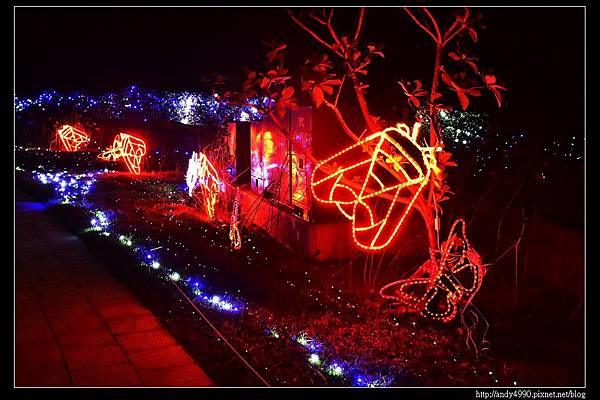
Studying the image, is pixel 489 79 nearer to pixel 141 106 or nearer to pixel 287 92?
pixel 287 92

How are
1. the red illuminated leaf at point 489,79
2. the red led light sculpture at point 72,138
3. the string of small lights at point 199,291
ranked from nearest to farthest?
the string of small lights at point 199,291 → the red illuminated leaf at point 489,79 → the red led light sculpture at point 72,138

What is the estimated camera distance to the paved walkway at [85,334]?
494cm

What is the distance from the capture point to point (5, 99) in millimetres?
9938

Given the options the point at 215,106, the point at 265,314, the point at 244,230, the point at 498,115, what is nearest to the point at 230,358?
the point at 265,314

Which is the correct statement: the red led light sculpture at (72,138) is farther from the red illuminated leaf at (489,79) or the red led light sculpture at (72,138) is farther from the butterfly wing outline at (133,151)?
the red illuminated leaf at (489,79)

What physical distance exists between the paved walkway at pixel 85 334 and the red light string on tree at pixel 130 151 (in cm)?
1071

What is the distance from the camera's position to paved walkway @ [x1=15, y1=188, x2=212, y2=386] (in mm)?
4938

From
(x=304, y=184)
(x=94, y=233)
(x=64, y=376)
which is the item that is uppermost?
(x=304, y=184)

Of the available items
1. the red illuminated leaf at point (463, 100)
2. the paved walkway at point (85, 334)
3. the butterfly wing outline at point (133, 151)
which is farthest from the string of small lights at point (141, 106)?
the red illuminated leaf at point (463, 100)

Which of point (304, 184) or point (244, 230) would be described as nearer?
point (304, 184)

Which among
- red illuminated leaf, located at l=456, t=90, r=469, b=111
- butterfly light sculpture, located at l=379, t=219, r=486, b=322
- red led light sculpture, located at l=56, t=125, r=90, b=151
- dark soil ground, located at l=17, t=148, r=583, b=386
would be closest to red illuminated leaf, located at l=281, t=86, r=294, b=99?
red illuminated leaf, located at l=456, t=90, r=469, b=111

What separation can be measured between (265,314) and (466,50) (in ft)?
11.3

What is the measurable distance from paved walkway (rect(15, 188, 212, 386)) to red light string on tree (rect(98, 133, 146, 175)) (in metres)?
10.7

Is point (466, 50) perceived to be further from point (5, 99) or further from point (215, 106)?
point (215, 106)
